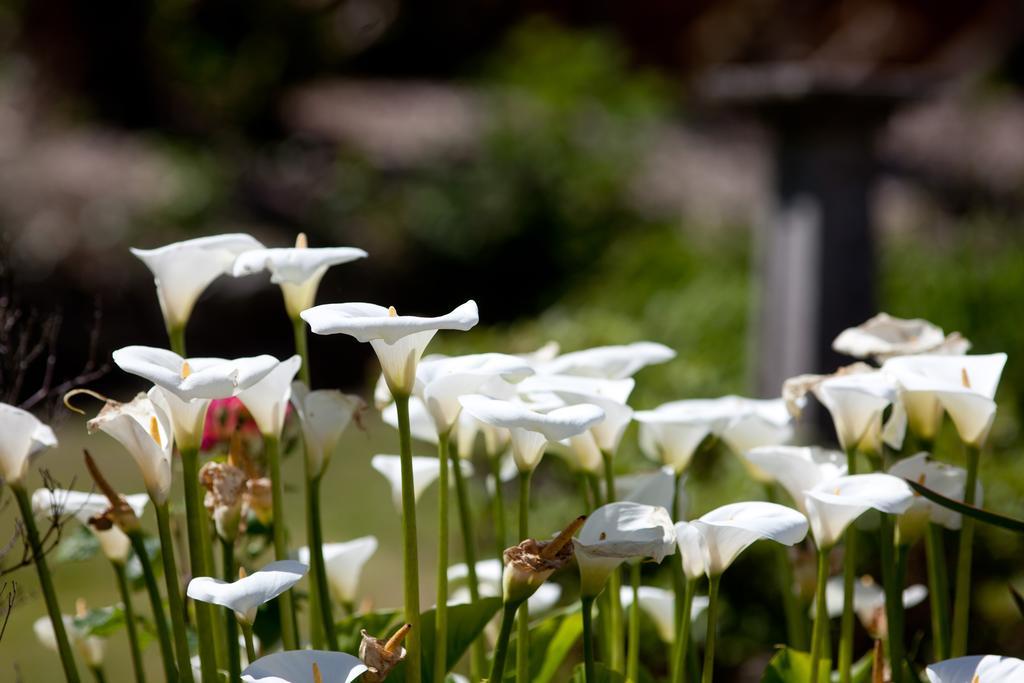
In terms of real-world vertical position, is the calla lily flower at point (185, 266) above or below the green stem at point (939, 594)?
above

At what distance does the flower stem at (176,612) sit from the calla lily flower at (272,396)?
13 cm

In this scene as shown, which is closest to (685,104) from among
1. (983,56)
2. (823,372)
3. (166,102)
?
(983,56)

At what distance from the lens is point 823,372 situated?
3344mm

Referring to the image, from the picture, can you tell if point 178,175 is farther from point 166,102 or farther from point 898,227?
point 898,227

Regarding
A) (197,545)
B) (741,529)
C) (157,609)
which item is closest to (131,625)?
(157,609)

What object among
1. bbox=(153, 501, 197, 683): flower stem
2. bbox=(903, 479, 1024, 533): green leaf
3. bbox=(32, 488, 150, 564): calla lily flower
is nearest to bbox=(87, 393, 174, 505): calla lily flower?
bbox=(153, 501, 197, 683): flower stem

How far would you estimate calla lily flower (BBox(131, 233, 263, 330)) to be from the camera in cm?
106

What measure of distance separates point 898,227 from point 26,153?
209 inches

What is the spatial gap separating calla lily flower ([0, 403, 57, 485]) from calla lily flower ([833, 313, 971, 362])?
0.80 metres

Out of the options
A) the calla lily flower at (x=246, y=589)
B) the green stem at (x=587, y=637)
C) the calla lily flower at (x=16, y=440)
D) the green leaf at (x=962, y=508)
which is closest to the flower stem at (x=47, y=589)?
the calla lily flower at (x=16, y=440)

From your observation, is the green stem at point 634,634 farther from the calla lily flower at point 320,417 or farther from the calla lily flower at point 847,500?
the calla lily flower at point 320,417

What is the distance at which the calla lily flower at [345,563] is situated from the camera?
4.05ft

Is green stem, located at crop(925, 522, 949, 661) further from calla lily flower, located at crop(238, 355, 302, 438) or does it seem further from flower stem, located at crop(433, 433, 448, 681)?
calla lily flower, located at crop(238, 355, 302, 438)

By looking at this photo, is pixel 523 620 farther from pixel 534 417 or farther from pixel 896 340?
pixel 896 340
